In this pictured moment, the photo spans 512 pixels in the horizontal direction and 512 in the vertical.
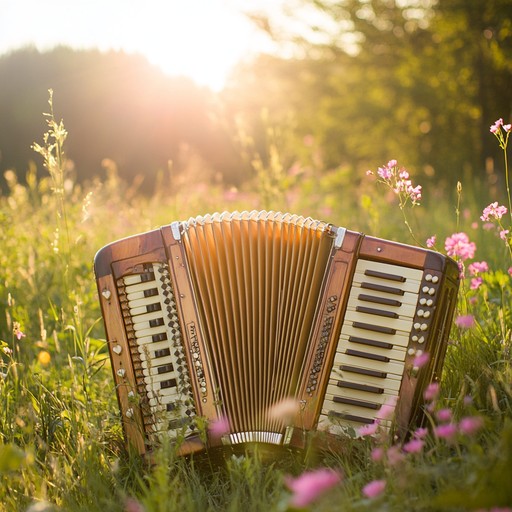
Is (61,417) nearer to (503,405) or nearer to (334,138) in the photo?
(503,405)

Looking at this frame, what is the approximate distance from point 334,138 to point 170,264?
11390 millimetres

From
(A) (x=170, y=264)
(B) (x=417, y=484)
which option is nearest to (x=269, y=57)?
(A) (x=170, y=264)

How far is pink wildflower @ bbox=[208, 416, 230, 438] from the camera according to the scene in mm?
2706

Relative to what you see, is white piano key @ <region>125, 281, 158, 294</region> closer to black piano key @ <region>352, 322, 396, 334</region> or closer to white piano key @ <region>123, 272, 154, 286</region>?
white piano key @ <region>123, 272, 154, 286</region>

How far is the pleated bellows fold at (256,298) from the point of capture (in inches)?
111

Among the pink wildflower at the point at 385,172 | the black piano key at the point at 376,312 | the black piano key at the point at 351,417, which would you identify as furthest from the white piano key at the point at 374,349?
the pink wildflower at the point at 385,172

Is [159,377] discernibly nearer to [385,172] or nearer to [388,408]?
[388,408]

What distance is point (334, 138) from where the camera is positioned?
13.9 m

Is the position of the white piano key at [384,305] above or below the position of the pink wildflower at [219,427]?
above

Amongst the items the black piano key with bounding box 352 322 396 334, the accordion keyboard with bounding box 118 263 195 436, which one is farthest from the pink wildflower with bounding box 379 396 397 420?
the accordion keyboard with bounding box 118 263 195 436

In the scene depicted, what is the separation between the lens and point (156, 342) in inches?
113

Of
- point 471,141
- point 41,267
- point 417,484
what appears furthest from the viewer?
point 471,141

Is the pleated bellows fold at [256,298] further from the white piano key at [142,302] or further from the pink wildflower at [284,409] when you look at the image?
the white piano key at [142,302]

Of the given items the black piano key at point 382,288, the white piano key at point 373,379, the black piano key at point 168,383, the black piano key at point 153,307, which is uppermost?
the black piano key at point 382,288
